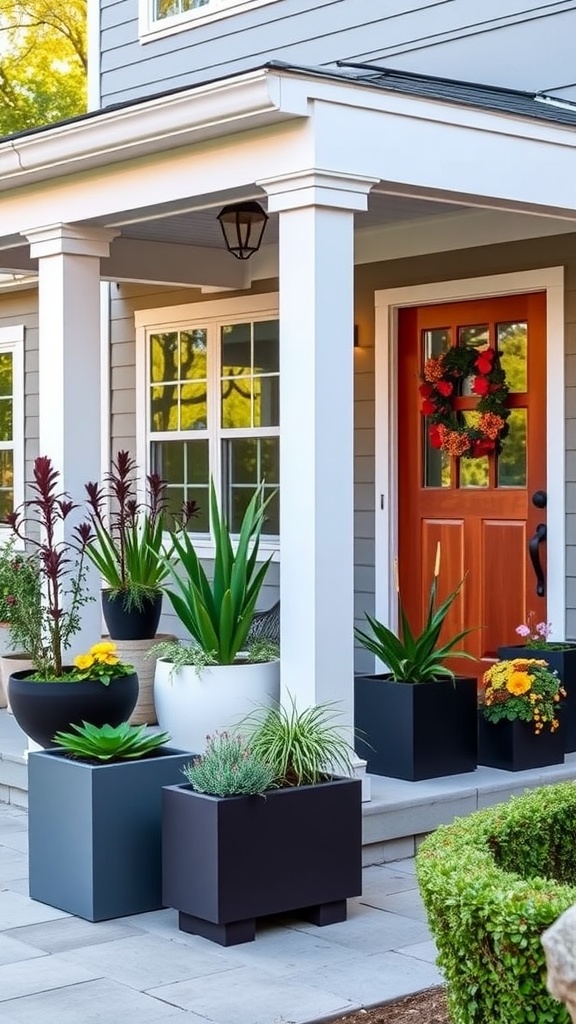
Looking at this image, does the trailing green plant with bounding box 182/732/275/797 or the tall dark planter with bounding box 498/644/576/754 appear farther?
the tall dark planter with bounding box 498/644/576/754

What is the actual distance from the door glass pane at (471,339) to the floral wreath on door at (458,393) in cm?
2

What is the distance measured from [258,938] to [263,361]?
4.81 metres

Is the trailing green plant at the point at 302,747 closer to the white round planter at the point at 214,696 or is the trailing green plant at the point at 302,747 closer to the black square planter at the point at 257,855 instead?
the black square planter at the point at 257,855

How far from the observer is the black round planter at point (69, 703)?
5.51m

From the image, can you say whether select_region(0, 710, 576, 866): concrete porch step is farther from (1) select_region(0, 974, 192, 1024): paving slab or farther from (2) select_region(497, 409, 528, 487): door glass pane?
(2) select_region(497, 409, 528, 487): door glass pane

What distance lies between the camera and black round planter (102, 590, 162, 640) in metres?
6.63

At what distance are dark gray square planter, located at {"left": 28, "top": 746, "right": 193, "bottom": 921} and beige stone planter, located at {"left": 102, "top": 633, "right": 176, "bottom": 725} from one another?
171 centimetres

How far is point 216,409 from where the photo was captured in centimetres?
907

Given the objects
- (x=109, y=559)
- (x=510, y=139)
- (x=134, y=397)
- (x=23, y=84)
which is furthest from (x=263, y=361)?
(x=23, y=84)

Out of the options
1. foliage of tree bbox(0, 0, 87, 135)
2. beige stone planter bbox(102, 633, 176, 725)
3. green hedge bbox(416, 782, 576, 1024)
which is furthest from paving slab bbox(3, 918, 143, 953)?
foliage of tree bbox(0, 0, 87, 135)

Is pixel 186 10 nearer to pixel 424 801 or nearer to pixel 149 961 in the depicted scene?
pixel 424 801

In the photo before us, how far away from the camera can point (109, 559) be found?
658 cm

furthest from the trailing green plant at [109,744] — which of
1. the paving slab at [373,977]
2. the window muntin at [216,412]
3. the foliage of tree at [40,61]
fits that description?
the foliage of tree at [40,61]

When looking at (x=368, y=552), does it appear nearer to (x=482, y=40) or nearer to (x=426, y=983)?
(x=482, y=40)
